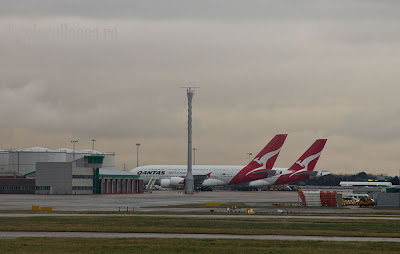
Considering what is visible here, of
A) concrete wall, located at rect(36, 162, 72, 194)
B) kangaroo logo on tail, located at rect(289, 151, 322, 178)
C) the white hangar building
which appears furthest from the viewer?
the white hangar building

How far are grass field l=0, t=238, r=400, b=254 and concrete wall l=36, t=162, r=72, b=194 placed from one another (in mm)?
101941

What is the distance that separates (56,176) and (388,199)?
7386 cm

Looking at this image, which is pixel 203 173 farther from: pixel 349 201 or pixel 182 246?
pixel 182 246

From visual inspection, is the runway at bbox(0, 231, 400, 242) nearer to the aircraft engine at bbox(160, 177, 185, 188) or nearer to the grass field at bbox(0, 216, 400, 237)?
the grass field at bbox(0, 216, 400, 237)

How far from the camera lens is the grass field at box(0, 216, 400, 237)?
49.0 m

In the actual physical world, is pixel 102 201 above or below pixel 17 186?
below

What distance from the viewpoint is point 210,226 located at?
53.1m

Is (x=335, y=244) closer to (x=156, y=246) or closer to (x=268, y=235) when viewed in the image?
(x=268, y=235)

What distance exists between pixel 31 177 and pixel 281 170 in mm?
63404

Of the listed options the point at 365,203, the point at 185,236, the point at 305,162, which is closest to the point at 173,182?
the point at 305,162

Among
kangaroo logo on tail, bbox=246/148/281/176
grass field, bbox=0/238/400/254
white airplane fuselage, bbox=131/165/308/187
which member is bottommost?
grass field, bbox=0/238/400/254

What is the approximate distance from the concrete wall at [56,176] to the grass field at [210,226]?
8166 centimetres

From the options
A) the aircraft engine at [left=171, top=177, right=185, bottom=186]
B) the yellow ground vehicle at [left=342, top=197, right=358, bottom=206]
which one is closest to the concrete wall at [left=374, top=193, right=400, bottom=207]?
the yellow ground vehicle at [left=342, top=197, right=358, bottom=206]

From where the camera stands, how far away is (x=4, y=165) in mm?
189125
